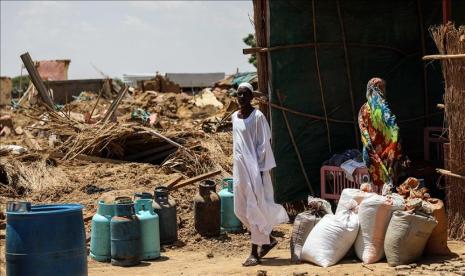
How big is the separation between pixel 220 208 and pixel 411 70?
3450 mm

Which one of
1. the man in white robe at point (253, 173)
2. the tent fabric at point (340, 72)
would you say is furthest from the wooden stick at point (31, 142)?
the man in white robe at point (253, 173)

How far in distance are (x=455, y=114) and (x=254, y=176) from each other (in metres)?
2.02

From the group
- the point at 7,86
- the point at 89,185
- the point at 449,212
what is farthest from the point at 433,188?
the point at 7,86

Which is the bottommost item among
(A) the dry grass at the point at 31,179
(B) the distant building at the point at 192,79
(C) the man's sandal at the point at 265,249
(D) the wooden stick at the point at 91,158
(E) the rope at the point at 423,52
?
(C) the man's sandal at the point at 265,249

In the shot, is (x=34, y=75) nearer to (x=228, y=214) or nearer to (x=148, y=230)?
(x=228, y=214)

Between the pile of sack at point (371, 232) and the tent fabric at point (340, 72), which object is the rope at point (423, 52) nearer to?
the tent fabric at point (340, 72)

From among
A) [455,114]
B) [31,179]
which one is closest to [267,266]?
[455,114]

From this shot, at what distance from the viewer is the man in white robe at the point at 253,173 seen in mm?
7301

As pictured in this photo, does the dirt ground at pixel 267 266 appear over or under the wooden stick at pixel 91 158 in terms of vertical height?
under

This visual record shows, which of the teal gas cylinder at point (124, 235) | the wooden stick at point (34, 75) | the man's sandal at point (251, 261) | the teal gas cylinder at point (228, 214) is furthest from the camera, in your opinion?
the wooden stick at point (34, 75)

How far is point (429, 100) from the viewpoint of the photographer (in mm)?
10562

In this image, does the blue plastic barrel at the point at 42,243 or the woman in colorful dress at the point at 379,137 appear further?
the woman in colorful dress at the point at 379,137

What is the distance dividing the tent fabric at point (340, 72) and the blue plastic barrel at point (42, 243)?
4.32 m

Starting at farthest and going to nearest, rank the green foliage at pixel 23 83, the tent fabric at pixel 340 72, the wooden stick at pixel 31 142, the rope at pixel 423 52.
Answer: the green foliage at pixel 23 83
the wooden stick at pixel 31 142
the rope at pixel 423 52
the tent fabric at pixel 340 72
